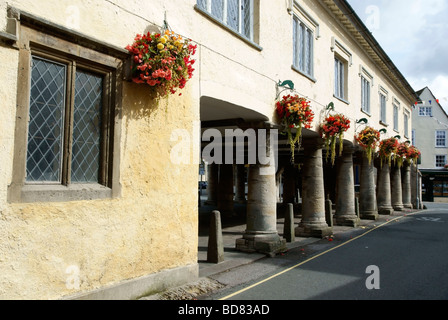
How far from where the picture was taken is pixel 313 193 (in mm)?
11812

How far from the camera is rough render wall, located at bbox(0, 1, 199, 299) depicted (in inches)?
149

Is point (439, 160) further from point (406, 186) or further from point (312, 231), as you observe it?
point (312, 231)

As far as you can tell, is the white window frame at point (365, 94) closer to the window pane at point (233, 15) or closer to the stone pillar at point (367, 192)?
the stone pillar at point (367, 192)

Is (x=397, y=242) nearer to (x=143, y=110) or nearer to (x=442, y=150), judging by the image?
(x=143, y=110)

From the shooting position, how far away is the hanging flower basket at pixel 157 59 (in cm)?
493

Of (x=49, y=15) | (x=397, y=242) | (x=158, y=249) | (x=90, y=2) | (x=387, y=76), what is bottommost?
(x=397, y=242)

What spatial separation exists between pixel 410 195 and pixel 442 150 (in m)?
19.5

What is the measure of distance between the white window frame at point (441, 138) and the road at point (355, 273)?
35.6 m

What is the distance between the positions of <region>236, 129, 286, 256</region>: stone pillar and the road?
55 centimetres

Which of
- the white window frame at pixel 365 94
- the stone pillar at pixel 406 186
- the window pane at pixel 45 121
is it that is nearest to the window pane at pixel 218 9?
the window pane at pixel 45 121

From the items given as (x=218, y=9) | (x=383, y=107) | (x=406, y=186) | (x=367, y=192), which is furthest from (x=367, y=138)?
(x=406, y=186)
